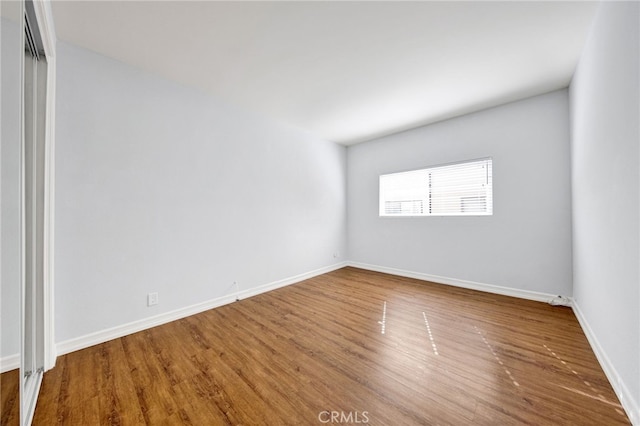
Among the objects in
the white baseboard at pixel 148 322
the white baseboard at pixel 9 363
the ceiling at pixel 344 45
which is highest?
the ceiling at pixel 344 45

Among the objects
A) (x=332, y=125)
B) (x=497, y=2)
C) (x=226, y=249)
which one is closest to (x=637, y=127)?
(x=497, y=2)

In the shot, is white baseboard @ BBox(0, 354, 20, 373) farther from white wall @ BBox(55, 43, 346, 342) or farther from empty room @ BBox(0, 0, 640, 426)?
white wall @ BBox(55, 43, 346, 342)

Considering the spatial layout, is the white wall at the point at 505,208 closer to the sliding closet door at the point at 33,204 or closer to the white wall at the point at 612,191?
the white wall at the point at 612,191

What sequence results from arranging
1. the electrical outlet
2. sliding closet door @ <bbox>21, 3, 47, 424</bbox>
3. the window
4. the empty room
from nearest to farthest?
the empty room, sliding closet door @ <bbox>21, 3, 47, 424</bbox>, the electrical outlet, the window

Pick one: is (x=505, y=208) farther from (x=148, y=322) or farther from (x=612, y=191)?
(x=148, y=322)

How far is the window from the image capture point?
3.40 m

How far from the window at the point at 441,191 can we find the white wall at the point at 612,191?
1.15 m

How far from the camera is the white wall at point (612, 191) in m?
1.26

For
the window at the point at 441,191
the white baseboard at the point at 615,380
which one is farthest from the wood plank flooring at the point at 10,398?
the window at the point at 441,191

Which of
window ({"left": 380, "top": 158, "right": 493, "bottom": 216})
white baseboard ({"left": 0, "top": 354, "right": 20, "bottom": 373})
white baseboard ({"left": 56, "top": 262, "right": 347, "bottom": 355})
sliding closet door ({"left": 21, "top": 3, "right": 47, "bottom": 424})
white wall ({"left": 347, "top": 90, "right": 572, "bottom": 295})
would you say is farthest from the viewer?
window ({"left": 380, "top": 158, "right": 493, "bottom": 216})

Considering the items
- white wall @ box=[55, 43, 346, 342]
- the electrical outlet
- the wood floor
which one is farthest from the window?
the electrical outlet

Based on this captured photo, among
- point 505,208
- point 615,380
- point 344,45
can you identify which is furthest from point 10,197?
point 505,208

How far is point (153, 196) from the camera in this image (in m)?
2.39

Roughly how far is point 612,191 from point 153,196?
371 cm
